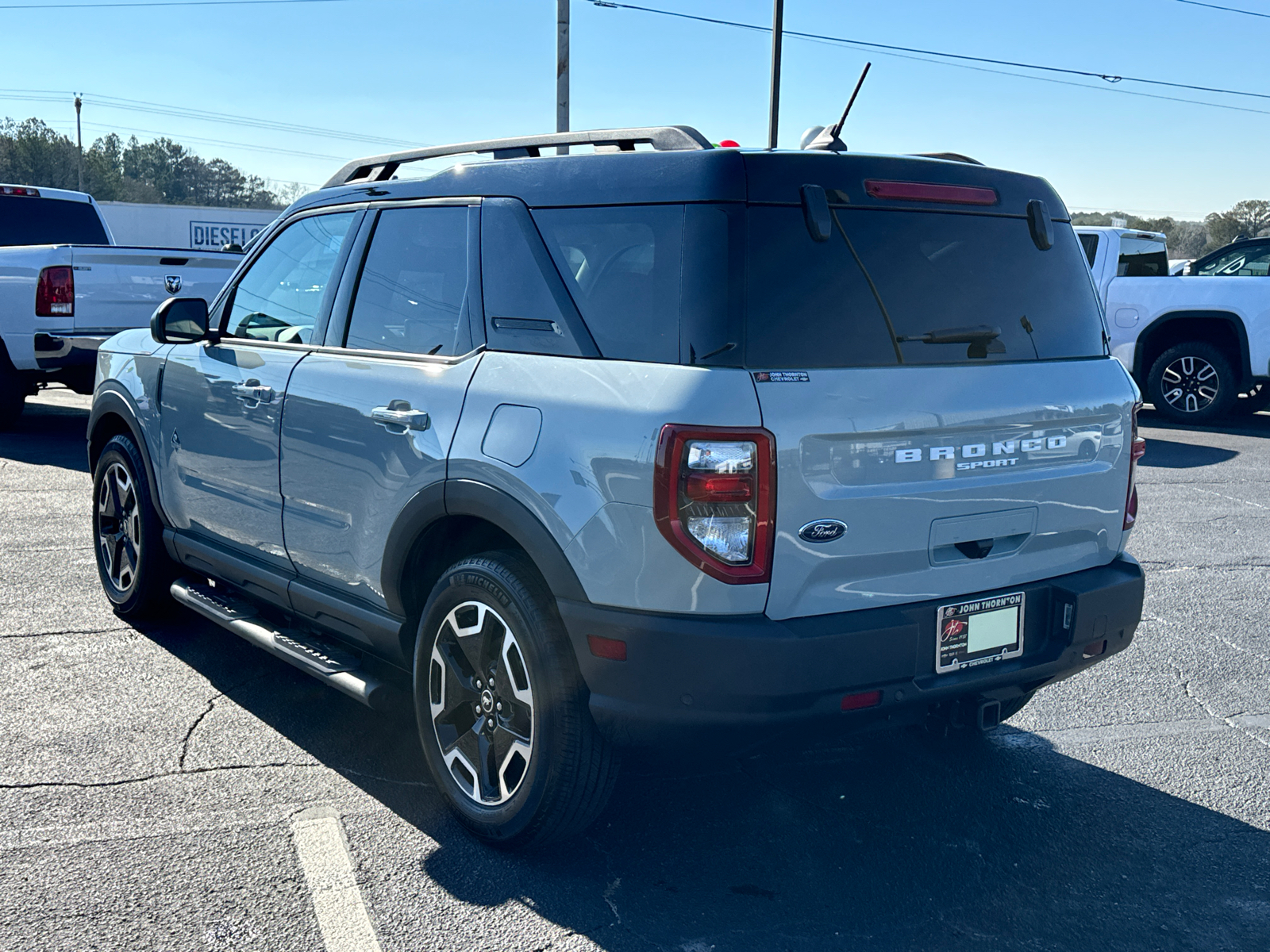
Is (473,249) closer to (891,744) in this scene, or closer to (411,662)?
(411,662)

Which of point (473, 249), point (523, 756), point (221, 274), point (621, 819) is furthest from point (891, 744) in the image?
point (221, 274)

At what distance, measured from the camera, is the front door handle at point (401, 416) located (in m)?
3.43

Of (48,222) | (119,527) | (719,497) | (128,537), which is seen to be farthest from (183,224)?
(719,497)

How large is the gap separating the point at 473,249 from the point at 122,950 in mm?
2071

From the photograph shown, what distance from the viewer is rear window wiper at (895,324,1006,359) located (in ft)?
10.1

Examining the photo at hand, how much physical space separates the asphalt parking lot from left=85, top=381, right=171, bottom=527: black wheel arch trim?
0.66 metres

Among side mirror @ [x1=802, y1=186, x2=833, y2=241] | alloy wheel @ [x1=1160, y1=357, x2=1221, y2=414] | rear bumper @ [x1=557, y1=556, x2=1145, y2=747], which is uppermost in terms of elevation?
side mirror @ [x1=802, y1=186, x2=833, y2=241]

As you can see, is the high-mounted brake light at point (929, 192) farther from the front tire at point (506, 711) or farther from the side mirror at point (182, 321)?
the side mirror at point (182, 321)

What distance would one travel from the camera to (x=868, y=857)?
3322 millimetres

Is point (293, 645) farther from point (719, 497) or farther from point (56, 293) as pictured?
point (56, 293)

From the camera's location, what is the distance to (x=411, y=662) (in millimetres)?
3672

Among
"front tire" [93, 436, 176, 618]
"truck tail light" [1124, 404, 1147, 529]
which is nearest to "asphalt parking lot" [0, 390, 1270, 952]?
"front tire" [93, 436, 176, 618]

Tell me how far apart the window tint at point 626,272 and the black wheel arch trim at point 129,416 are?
2.66 metres

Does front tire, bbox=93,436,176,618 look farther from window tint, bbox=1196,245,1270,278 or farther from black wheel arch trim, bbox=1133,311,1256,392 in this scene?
window tint, bbox=1196,245,1270,278
